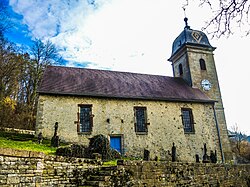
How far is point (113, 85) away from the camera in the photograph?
17375 mm

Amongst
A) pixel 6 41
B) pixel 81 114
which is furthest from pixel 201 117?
pixel 6 41

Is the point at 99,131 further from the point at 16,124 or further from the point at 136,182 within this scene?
the point at 16,124

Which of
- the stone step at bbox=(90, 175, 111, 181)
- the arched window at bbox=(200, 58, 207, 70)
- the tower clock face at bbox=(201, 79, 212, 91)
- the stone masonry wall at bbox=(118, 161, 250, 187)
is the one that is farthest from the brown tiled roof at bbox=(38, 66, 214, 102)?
the stone step at bbox=(90, 175, 111, 181)

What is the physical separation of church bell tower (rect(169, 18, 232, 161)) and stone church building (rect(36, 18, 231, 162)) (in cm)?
13

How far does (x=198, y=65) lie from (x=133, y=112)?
33.3 ft

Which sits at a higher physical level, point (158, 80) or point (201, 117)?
point (158, 80)

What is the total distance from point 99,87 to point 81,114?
2795 mm

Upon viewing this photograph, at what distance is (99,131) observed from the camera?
14.8 meters

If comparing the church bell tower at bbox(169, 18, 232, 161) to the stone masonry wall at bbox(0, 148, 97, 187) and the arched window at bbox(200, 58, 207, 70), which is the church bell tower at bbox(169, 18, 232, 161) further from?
the stone masonry wall at bbox(0, 148, 97, 187)

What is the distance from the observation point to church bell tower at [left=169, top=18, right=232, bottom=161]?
2078cm

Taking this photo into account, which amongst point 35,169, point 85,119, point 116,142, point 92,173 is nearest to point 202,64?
point 116,142

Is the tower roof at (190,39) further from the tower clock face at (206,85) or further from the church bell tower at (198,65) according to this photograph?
the tower clock face at (206,85)

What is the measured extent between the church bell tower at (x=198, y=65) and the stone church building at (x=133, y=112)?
0.13 metres

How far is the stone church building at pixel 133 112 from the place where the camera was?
47.4 feet
